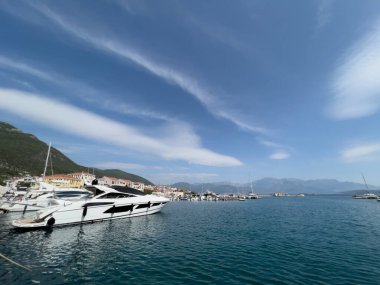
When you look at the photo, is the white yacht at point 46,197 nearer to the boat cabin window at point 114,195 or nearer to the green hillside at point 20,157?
the boat cabin window at point 114,195

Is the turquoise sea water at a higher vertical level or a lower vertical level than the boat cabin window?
lower

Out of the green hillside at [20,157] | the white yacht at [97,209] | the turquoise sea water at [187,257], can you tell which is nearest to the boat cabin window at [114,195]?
the white yacht at [97,209]

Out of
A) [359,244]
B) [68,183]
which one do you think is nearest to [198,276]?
[359,244]

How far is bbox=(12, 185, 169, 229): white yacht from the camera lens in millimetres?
28188

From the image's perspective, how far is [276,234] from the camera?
2767 centimetres

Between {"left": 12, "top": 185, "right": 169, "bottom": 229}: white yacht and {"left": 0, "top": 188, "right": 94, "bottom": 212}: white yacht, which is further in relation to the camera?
{"left": 0, "top": 188, "right": 94, "bottom": 212}: white yacht

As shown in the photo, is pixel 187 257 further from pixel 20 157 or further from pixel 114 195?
pixel 20 157

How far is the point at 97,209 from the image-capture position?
110 feet

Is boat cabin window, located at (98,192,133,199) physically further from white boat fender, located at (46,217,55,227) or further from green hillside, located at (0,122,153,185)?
green hillside, located at (0,122,153,185)

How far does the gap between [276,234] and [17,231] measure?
32988mm

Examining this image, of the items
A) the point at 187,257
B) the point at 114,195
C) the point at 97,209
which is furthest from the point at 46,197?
the point at 187,257

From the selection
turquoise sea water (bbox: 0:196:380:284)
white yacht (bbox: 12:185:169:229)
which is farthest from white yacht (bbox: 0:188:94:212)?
turquoise sea water (bbox: 0:196:380:284)

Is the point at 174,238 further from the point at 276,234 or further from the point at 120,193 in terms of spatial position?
the point at 120,193

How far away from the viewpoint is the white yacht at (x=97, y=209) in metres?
28.2
